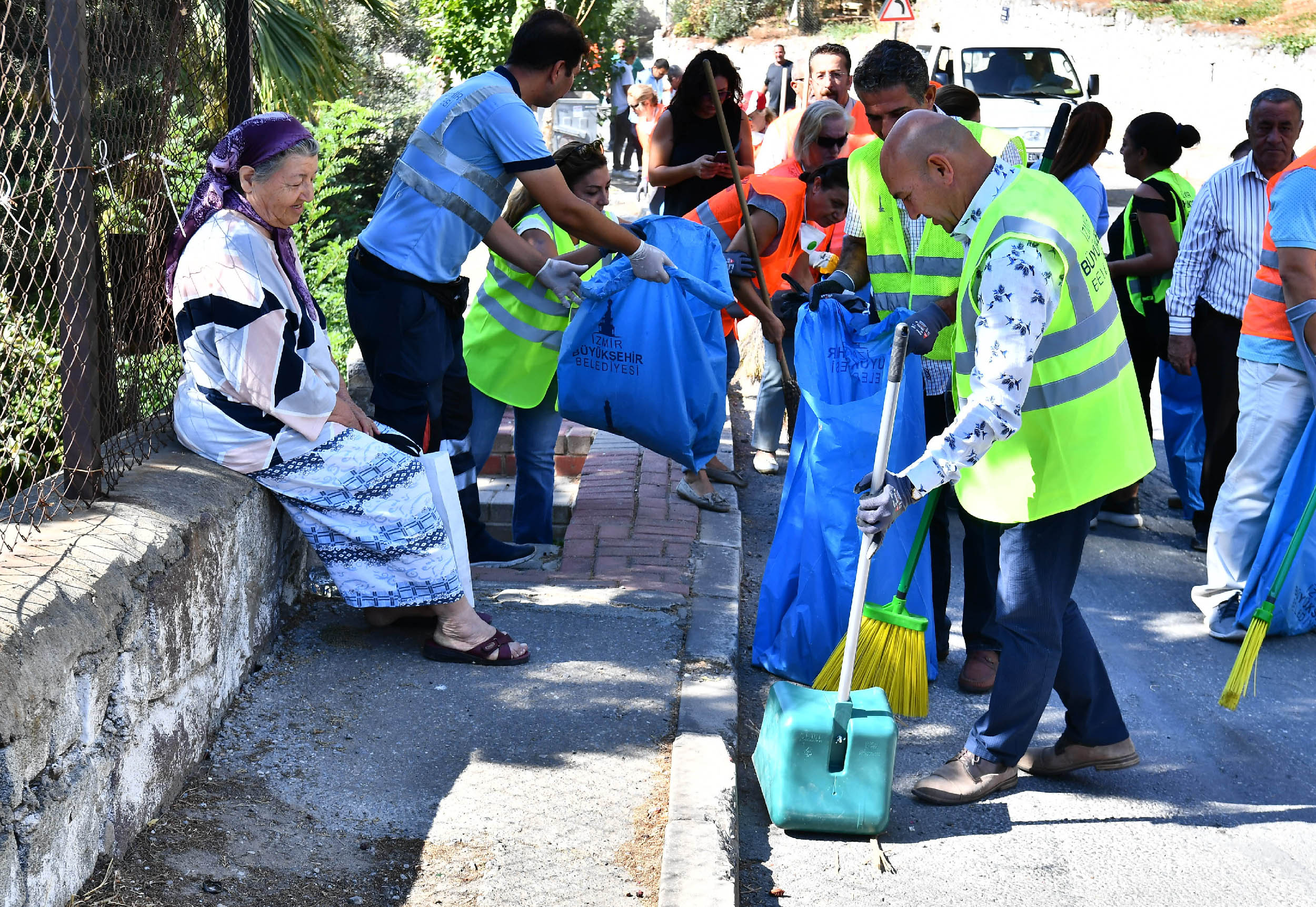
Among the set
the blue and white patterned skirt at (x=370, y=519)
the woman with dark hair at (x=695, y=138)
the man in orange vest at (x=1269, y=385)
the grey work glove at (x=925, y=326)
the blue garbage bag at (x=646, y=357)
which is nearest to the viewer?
the grey work glove at (x=925, y=326)

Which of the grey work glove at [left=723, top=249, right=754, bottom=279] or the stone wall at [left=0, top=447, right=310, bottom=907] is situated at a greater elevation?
the grey work glove at [left=723, top=249, right=754, bottom=279]

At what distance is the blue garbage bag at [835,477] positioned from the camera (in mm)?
3729

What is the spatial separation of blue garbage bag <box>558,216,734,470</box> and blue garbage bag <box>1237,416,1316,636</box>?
6.71 ft

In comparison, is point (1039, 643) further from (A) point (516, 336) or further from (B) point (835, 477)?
(A) point (516, 336)

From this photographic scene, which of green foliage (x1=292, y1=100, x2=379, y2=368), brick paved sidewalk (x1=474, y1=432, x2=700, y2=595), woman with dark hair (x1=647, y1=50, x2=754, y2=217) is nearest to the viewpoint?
brick paved sidewalk (x1=474, y1=432, x2=700, y2=595)

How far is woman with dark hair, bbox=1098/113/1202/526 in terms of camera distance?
18.5 feet

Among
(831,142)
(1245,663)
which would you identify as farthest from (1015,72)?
(1245,663)

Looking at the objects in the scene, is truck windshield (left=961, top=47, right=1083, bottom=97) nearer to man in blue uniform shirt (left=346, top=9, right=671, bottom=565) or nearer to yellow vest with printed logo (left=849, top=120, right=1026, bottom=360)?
yellow vest with printed logo (left=849, top=120, right=1026, bottom=360)

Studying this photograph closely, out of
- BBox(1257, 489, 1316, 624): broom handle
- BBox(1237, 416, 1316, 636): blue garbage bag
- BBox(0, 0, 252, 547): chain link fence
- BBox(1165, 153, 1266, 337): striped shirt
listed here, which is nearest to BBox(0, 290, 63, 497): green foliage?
BBox(0, 0, 252, 547): chain link fence

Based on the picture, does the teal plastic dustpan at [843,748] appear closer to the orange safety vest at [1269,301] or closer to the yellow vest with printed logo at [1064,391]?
the yellow vest with printed logo at [1064,391]

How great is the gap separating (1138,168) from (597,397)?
304 centimetres

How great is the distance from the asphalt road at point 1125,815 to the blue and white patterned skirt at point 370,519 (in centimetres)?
105

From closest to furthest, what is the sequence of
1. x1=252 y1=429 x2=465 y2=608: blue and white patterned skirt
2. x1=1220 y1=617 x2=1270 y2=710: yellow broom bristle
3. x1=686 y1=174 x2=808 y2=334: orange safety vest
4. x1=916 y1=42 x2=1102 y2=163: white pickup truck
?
x1=252 y1=429 x2=465 y2=608: blue and white patterned skirt → x1=1220 y1=617 x2=1270 y2=710: yellow broom bristle → x1=686 y1=174 x2=808 y2=334: orange safety vest → x1=916 y1=42 x2=1102 y2=163: white pickup truck

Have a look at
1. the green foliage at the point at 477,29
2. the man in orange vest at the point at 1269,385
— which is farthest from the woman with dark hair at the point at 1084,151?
the green foliage at the point at 477,29
